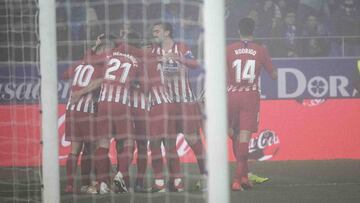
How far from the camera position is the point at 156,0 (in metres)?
6.65

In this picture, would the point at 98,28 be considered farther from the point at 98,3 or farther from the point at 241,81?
the point at 241,81

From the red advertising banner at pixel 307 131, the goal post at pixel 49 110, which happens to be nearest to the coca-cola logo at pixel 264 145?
the red advertising banner at pixel 307 131

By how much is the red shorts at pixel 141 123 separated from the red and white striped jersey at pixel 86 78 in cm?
41

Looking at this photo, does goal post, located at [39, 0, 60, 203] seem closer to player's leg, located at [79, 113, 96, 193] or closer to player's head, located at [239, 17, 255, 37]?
player's leg, located at [79, 113, 96, 193]

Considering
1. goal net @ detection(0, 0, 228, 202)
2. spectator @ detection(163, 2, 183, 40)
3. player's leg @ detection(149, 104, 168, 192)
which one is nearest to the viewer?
goal net @ detection(0, 0, 228, 202)

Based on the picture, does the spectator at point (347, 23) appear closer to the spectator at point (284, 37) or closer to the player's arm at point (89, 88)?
the spectator at point (284, 37)

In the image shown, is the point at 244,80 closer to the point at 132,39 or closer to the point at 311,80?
the point at 132,39

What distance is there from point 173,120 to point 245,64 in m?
0.92

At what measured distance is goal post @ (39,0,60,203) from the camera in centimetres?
322

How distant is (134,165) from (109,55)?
121cm

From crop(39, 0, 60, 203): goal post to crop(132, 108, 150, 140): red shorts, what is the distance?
2605 mm

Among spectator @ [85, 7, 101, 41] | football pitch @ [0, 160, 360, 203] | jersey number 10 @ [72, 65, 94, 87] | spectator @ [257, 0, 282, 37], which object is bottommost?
football pitch @ [0, 160, 360, 203]

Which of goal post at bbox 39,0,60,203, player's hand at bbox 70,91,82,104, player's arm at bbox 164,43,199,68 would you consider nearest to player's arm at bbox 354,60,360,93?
player's arm at bbox 164,43,199,68

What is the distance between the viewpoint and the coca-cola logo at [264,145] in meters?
7.45
